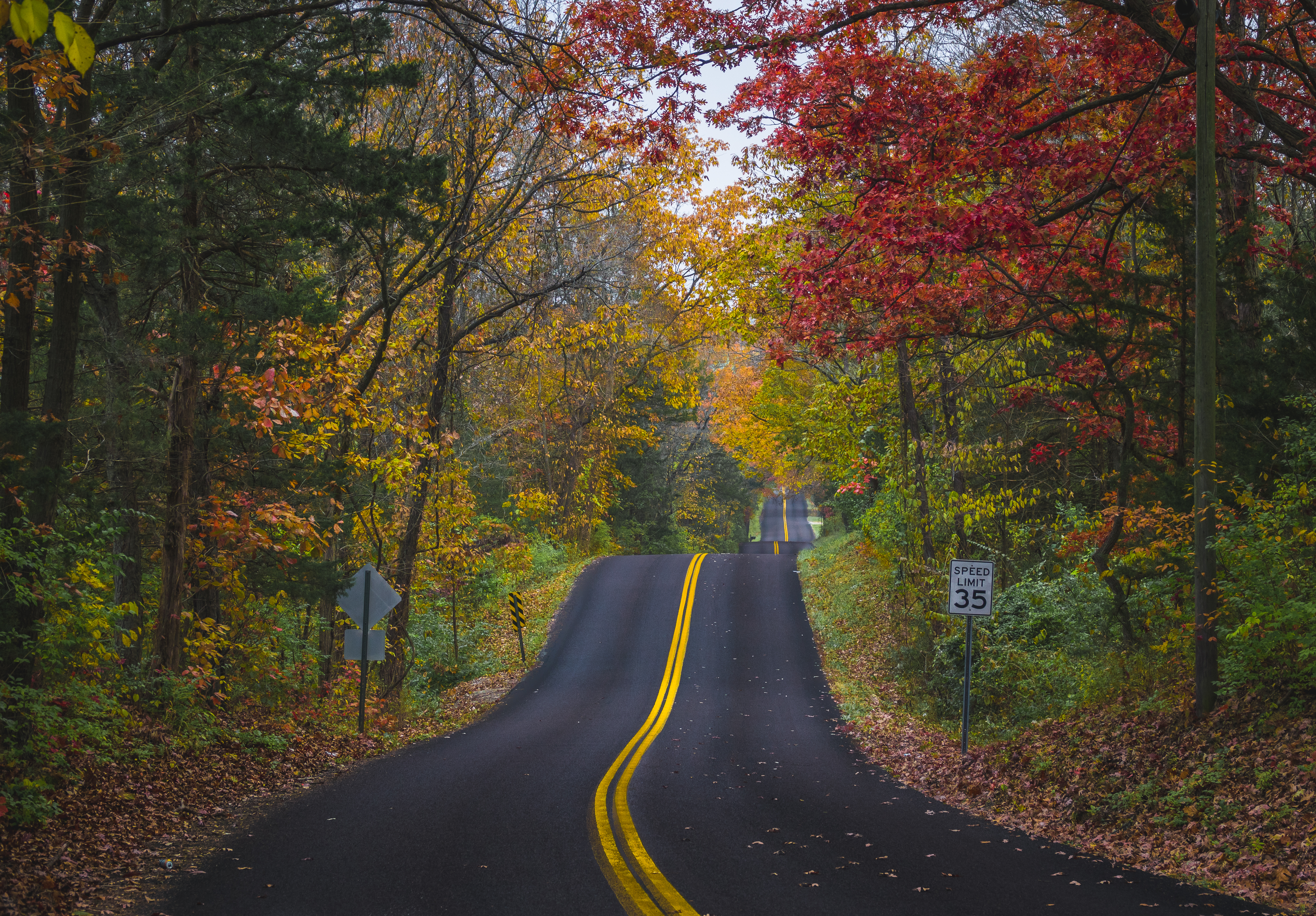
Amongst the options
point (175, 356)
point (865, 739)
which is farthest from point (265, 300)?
point (865, 739)

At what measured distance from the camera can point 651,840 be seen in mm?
7789

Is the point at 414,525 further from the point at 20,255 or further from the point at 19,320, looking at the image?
the point at 20,255

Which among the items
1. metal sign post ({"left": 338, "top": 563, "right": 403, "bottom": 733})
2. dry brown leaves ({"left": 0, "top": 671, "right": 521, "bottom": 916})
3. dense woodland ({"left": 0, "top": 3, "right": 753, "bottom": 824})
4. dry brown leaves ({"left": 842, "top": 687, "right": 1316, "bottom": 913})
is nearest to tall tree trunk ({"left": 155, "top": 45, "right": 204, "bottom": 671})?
dense woodland ({"left": 0, "top": 3, "right": 753, "bottom": 824})

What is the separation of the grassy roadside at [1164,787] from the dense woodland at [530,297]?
1.27ft

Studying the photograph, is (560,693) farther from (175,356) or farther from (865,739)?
(175,356)

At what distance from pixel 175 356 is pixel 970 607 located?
10.4 meters

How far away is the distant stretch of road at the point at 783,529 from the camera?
185 ft

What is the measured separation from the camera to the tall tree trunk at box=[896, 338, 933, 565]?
1781 cm

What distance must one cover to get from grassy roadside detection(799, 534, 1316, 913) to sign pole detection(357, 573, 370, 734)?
7551mm

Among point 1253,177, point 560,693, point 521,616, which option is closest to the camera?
point 1253,177

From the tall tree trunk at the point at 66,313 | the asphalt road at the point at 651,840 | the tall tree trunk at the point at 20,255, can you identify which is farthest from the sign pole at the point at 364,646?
the tall tree trunk at the point at 20,255

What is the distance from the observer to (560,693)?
19.4 meters

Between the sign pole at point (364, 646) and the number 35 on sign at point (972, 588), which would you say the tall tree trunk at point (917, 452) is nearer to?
the number 35 on sign at point (972, 588)

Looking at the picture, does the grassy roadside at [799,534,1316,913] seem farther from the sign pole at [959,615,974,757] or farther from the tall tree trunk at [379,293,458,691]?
the tall tree trunk at [379,293,458,691]
